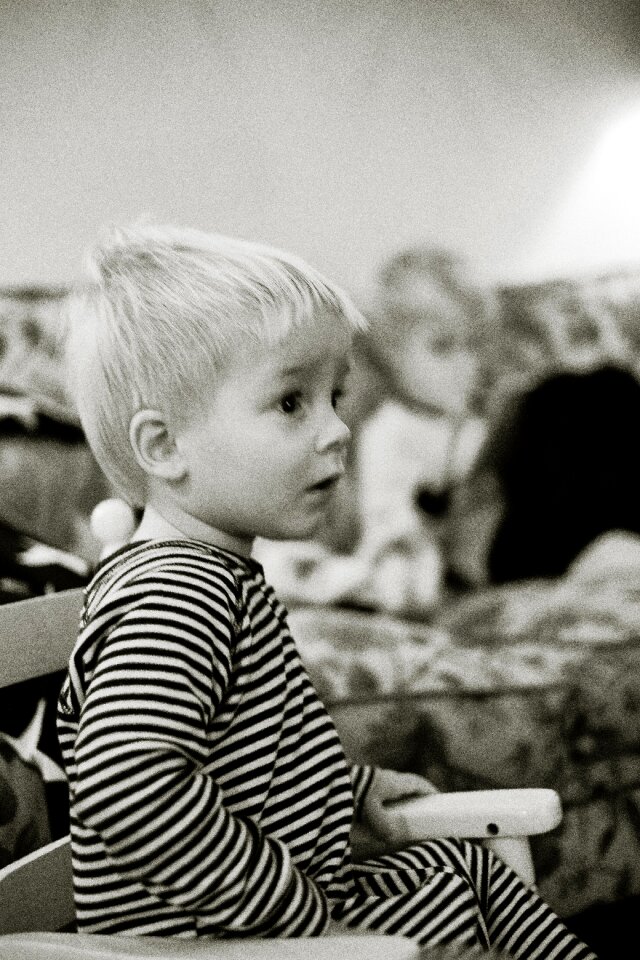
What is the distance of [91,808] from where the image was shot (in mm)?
495

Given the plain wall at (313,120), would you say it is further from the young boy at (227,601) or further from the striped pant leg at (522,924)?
the striped pant leg at (522,924)

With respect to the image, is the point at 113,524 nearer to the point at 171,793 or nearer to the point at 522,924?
the point at 171,793

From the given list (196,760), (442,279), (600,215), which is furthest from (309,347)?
(600,215)

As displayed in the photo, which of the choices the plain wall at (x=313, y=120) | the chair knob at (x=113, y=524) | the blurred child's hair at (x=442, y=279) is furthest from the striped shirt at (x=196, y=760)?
the plain wall at (x=313, y=120)

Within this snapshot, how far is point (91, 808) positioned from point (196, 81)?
210cm

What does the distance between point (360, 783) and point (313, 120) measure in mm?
1927

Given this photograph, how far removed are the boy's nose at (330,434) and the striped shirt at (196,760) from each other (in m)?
0.09

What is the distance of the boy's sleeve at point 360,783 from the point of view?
722 millimetres

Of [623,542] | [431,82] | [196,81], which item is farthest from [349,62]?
[623,542]

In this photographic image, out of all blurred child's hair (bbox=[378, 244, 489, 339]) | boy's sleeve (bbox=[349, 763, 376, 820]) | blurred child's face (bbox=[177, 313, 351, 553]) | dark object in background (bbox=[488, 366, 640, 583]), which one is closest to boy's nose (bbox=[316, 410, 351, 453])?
blurred child's face (bbox=[177, 313, 351, 553])

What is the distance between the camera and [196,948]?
485 millimetres

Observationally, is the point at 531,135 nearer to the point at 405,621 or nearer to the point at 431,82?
the point at 431,82

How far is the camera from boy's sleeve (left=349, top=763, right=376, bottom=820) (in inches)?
28.4

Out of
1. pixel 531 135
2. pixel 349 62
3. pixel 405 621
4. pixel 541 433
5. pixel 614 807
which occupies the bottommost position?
pixel 614 807
